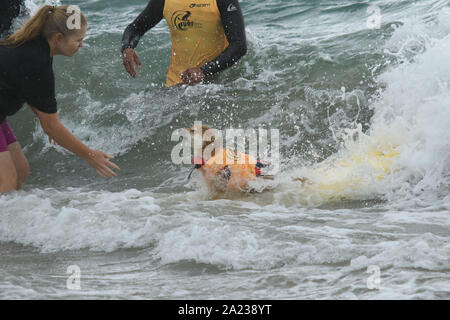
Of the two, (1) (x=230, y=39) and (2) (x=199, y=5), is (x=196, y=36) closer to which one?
(2) (x=199, y=5)

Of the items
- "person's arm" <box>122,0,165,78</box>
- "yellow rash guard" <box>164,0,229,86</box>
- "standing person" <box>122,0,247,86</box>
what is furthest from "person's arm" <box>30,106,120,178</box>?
"yellow rash guard" <box>164,0,229,86</box>

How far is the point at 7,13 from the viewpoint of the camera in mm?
6367

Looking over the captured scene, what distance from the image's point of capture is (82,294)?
133 inches

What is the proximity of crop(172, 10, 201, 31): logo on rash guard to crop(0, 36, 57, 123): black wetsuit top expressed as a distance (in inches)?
101

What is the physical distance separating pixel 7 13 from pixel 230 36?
2224mm

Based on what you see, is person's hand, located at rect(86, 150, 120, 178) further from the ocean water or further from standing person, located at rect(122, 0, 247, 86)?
standing person, located at rect(122, 0, 247, 86)

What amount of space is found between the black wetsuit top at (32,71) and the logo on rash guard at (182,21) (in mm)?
2566

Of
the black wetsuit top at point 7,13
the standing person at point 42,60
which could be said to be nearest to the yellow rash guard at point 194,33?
the black wetsuit top at point 7,13

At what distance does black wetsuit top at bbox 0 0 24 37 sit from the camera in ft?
20.8

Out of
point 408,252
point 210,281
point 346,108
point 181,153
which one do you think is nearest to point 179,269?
point 210,281

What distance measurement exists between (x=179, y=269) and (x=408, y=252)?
1334mm

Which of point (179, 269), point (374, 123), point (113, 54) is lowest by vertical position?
point (179, 269)

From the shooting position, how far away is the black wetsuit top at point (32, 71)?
14.2 ft
